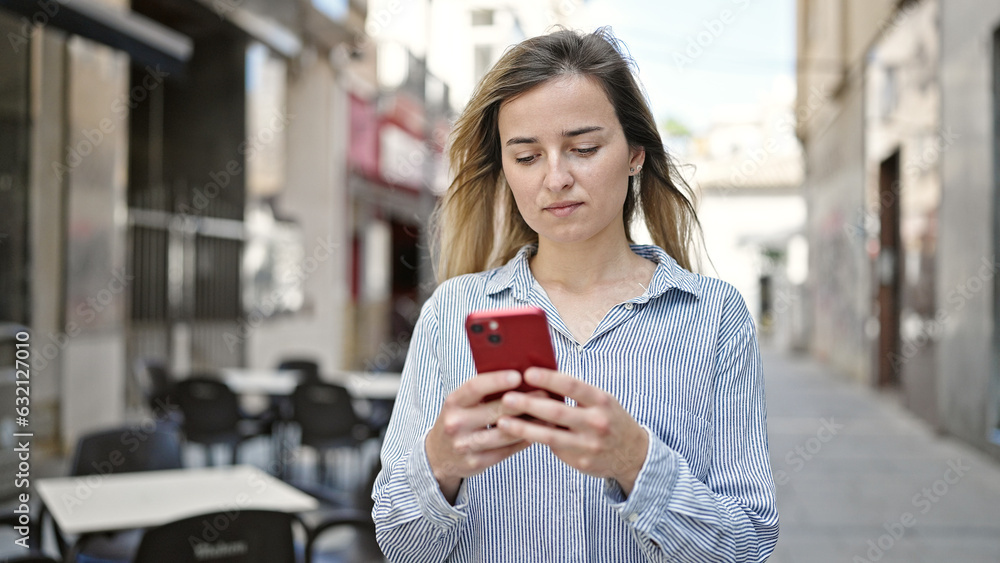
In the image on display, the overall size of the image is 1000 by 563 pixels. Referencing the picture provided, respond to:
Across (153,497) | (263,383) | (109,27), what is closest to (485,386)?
(153,497)

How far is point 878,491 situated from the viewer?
6.23 metres

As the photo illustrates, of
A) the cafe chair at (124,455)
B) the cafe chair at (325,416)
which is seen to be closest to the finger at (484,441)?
the cafe chair at (124,455)

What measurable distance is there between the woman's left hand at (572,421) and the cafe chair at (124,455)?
301 cm

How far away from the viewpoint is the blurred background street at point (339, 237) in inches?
238

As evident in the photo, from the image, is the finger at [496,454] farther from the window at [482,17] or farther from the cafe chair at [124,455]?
the window at [482,17]

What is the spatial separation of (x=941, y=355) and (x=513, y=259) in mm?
7906

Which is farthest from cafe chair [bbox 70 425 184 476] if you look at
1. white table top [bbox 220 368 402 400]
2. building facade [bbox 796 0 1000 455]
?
building facade [bbox 796 0 1000 455]

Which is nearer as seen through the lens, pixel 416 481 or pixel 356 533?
pixel 416 481

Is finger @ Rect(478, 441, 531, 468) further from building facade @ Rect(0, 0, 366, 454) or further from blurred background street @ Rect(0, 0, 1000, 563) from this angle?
building facade @ Rect(0, 0, 366, 454)

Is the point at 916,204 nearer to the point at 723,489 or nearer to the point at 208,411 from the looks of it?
the point at 208,411

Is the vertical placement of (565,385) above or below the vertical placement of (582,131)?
below

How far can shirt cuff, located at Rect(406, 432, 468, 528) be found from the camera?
1.22 metres

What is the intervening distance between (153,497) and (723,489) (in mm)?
2724

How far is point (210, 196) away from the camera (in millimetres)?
10383
